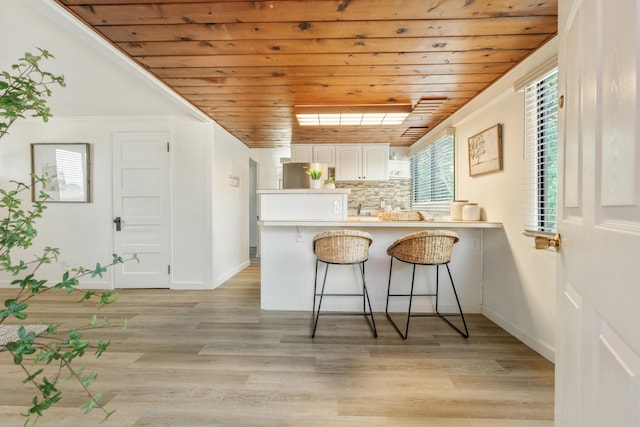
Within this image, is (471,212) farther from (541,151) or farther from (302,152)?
(302,152)

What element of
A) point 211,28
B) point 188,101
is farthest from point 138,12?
point 188,101

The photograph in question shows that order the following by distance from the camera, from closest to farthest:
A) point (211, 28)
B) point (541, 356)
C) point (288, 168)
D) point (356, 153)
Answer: point (211, 28)
point (541, 356)
point (288, 168)
point (356, 153)

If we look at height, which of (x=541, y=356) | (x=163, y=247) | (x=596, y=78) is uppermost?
(x=596, y=78)

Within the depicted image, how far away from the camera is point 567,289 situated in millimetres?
911

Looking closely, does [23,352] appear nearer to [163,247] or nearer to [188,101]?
[188,101]

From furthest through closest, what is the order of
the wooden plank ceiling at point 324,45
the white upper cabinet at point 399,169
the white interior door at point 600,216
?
the white upper cabinet at point 399,169 < the wooden plank ceiling at point 324,45 < the white interior door at point 600,216

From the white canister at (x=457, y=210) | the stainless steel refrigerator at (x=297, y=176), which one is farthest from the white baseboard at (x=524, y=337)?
the stainless steel refrigerator at (x=297, y=176)

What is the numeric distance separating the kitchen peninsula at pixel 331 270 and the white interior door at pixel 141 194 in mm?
1678

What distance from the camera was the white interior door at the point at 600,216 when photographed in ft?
1.73

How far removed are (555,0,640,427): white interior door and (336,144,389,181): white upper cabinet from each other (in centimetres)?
427

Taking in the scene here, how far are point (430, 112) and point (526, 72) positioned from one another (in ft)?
4.35

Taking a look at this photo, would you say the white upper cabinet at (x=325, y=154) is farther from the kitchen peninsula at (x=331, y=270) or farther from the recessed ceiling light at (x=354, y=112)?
the kitchen peninsula at (x=331, y=270)

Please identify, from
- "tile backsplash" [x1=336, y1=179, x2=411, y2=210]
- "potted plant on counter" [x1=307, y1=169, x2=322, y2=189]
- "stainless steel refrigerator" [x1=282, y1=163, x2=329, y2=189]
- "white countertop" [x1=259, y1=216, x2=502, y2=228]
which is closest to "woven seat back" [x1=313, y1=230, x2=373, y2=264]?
"white countertop" [x1=259, y1=216, x2=502, y2=228]

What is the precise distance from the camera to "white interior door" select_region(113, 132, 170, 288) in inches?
157
